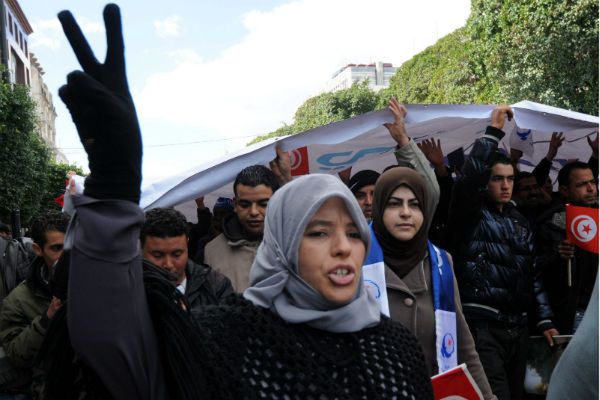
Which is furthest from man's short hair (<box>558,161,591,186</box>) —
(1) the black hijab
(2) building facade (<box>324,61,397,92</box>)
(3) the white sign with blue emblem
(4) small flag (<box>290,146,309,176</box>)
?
(2) building facade (<box>324,61,397,92</box>)

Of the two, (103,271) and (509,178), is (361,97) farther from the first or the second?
(103,271)

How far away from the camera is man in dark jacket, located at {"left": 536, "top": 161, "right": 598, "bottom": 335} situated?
4.68 m

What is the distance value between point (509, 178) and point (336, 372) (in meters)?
2.93

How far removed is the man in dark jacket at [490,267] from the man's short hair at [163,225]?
1.55 m

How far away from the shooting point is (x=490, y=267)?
418 cm

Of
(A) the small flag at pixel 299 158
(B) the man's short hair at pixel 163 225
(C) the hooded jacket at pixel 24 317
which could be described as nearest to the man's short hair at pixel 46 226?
(C) the hooded jacket at pixel 24 317

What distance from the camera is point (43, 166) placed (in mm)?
22672

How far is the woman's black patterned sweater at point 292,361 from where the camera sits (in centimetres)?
172

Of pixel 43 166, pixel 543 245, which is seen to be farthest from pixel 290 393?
pixel 43 166

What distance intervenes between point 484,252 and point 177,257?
176cm

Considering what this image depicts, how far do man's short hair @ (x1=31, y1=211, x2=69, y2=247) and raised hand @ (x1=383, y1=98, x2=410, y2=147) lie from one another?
2.01 m

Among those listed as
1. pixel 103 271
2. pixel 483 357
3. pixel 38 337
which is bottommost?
pixel 483 357

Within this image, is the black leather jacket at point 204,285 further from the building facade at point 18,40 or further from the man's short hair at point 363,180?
the building facade at point 18,40

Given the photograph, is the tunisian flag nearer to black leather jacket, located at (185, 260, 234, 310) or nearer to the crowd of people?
the crowd of people
